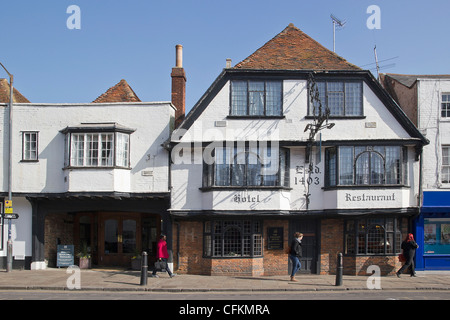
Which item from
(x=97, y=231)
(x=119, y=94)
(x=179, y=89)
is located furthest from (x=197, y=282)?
(x=119, y=94)

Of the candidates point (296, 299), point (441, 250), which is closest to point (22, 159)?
point (296, 299)

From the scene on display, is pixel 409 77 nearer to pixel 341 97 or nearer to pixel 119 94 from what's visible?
pixel 341 97

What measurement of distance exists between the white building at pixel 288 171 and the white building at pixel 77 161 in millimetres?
1175

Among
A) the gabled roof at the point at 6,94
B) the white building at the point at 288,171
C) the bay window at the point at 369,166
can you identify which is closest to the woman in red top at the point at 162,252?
the white building at the point at 288,171

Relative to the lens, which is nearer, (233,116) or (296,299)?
(296,299)

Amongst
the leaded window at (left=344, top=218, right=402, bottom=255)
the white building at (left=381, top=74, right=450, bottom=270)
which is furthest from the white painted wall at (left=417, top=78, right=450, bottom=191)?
the leaded window at (left=344, top=218, right=402, bottom=255)

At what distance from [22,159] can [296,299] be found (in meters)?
13.1

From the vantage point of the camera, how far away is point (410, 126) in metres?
20.5

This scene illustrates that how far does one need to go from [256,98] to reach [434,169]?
781 centimetres

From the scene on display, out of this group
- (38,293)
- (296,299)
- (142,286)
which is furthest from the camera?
(142,286)

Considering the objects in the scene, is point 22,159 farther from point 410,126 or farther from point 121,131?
point 410,126

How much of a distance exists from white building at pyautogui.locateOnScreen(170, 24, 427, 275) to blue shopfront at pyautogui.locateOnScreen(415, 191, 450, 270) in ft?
1.82

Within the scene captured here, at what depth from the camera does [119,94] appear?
2414cm

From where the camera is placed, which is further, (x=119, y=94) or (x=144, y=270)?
(x=119, y=94)
